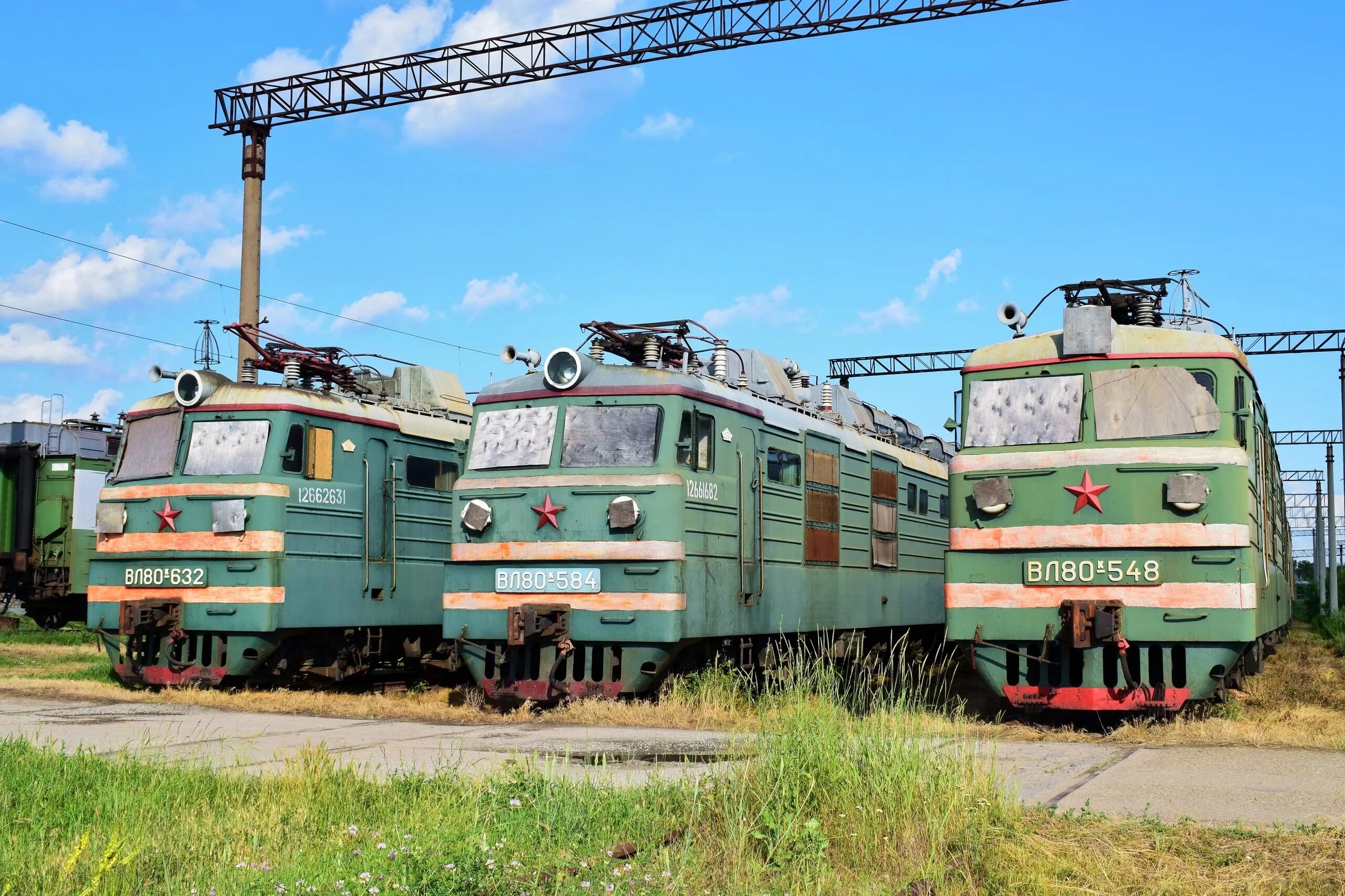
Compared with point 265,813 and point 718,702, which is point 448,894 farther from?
point 718,702

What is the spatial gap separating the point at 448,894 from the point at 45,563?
25.1m

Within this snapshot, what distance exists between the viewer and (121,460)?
50.5 ft

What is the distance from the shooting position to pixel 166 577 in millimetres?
14711

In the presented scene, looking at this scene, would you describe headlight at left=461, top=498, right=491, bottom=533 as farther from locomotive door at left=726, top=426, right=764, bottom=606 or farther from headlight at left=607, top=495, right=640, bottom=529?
locomotive door at left=726, top=426, right=764, bottom=606

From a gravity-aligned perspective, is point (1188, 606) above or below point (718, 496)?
below

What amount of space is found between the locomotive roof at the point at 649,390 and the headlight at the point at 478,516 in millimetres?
1024

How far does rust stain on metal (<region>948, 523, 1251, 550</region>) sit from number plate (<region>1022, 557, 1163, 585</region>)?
0.12m

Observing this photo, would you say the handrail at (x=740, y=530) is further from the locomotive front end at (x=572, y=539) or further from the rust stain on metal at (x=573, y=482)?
the rust stain on metal at (x=573, y=482)

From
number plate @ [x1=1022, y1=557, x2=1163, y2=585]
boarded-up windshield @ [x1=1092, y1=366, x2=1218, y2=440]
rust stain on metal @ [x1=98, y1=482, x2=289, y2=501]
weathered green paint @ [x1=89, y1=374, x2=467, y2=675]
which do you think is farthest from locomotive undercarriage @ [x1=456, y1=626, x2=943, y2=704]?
rust stain on metal @ [x1=98, y1=482, x2=289, y2=501]

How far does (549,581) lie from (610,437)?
4.69ft

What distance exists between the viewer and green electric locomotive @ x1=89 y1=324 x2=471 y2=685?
14.4 metres

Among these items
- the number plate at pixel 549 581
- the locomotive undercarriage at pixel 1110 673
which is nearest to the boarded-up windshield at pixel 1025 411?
the locomotive undercarriage at pixel 1110 673

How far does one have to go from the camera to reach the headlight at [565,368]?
13117mm

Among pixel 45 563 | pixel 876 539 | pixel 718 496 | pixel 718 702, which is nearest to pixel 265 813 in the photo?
pixel 718 702
